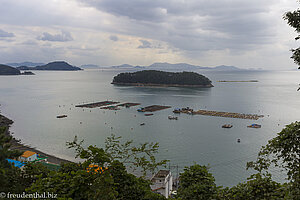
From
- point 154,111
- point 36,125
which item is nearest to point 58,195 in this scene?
point 36,125

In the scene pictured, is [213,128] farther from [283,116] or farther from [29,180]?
[29,180]

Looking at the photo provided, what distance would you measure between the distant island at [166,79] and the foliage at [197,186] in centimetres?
7061

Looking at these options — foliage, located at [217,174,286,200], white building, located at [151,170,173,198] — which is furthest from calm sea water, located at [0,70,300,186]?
foliage, located at [217,174,286,200]

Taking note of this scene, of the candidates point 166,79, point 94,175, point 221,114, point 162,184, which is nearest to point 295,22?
point 94,175

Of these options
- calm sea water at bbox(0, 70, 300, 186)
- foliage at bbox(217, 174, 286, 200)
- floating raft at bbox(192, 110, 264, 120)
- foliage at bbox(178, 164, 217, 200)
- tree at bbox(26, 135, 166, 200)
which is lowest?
calm sea water at bbox(0, 70, 300, 186)

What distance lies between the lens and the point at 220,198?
486 centimetres

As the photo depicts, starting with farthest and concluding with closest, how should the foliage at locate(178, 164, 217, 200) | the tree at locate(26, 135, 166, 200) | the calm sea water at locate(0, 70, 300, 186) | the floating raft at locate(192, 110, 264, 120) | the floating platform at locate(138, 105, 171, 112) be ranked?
the floating platform at locate(138, 105, 171, 112), the floating raft at locate(192, 110, 264, 120), the calm sea water at locate(0, 70, 300, 186), the foliage at locate(178, 164, 217, 200), the tree at locate(26, 135, 166, 200)

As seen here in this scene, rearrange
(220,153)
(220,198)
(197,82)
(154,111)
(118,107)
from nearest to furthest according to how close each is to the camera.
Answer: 1. (220,198)
2. (220,153)
3. (154,111)
4. (118,107)
5. (197,82)

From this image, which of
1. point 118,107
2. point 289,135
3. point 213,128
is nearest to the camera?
point 289,135

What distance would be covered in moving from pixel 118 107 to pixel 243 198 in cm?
3737

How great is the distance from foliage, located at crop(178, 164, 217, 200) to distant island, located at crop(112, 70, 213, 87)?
70612 mm

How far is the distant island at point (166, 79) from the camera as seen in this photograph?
7546 cm

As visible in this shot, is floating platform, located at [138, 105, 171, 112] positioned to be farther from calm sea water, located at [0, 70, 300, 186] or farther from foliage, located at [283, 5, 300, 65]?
foliage, located at [283, 5, 300, 65]

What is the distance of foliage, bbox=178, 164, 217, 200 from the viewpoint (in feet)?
17.5
